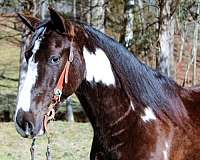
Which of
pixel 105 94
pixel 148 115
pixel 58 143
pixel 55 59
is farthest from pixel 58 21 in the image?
pixel 58 143

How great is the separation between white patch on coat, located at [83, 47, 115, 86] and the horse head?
48 millimetres

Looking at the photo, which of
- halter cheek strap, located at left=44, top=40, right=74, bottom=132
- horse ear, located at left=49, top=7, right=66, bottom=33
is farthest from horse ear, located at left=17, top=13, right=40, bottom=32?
halter cheek strap, located at left=44, top=40, right=74, bottom=132

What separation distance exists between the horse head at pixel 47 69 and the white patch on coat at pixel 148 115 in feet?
1.65

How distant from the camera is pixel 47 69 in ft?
10.4

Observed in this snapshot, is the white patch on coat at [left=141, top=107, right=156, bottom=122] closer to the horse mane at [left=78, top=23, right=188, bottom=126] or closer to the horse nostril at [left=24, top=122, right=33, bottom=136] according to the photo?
the horse mane at [left=78, top=23, right=188, bottom=126]

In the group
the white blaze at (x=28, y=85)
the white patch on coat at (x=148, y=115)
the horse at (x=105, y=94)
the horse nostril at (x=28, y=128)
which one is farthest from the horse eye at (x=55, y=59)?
the white patch on coat at (x=148, y=115)

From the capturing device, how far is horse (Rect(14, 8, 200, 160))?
124 inches

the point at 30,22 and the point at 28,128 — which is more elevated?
the point at 30,22

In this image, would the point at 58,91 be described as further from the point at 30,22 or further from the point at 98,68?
the point at 30,22

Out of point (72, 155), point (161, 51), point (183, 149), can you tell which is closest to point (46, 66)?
point (183, 149)

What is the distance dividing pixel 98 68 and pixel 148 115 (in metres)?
0.46

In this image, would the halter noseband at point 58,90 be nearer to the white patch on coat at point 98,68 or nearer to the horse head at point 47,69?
the horse head at point 47,69

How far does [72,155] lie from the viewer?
360 inches

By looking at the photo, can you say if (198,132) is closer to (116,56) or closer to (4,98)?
(116,56)
